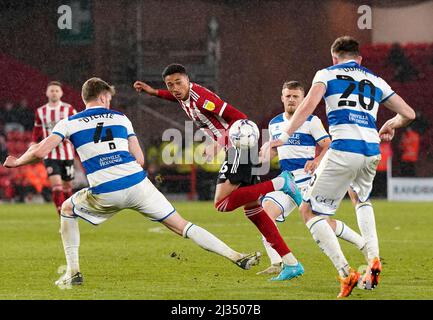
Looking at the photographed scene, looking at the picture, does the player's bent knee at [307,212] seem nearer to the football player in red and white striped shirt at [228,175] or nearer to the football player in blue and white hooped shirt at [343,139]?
the football player in blue and white hooped shirt at [343,139]

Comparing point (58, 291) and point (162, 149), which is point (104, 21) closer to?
point (162, 149)

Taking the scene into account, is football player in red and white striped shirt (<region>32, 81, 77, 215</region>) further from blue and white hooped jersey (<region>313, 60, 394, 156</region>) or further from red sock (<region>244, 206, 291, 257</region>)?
blue and white hooped jersey (<region>313, 60, 394, 156</region>)

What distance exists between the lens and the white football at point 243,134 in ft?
30.7

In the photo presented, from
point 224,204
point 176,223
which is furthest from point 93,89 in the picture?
point 224,204

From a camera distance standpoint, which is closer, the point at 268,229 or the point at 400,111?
the point at 400,111

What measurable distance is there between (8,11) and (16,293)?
80.9 ft

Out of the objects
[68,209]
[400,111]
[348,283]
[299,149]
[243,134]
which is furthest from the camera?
[299,149]

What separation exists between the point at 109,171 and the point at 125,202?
314 millimetres

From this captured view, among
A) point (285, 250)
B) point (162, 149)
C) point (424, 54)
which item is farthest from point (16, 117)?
point (285, 250)

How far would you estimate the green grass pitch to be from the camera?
27.8 feet

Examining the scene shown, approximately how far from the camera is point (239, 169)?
9.48m

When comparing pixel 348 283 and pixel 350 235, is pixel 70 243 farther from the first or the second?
pixel 350 235

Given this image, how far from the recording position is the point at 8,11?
31859 mm

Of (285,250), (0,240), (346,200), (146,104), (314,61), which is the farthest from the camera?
(314,61)
